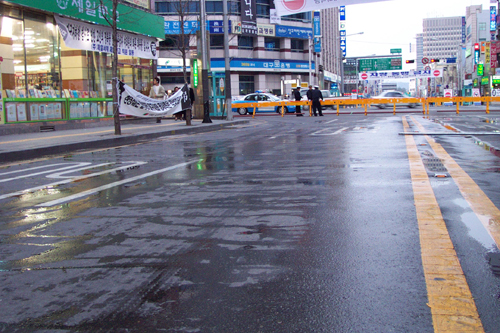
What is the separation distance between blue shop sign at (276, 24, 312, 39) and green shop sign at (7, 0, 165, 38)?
35372mm

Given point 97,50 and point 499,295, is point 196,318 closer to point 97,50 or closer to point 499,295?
point 499,295

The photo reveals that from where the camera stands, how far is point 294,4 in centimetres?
2406

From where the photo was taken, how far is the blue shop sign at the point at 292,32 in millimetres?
61156

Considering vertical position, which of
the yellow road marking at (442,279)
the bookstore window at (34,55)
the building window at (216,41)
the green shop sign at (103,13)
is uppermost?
the building window at (216,41)

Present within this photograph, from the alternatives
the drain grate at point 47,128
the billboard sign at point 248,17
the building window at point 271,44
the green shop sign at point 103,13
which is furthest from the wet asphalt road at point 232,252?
the building window at point 271,44

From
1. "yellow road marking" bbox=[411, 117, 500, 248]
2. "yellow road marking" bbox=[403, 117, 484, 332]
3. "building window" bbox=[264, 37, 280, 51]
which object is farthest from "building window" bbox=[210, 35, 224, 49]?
"yellow road marking" bbox=[403, 117, 484, 332]

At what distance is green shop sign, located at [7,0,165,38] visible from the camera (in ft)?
62.0

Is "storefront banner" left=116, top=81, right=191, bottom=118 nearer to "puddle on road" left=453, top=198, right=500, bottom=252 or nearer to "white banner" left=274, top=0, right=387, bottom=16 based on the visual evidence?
"white banner" left=274, top=0, right=387, bottom=16

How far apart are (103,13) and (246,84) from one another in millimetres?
39598

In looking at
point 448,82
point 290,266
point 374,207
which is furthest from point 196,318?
point 448,82

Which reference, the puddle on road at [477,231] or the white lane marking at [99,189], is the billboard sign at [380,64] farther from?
the puddle on road at [477,231]

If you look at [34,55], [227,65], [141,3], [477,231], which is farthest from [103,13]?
[477,231]

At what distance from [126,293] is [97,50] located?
20919 millimetres

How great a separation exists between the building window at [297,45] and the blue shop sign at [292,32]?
1.37 meters
